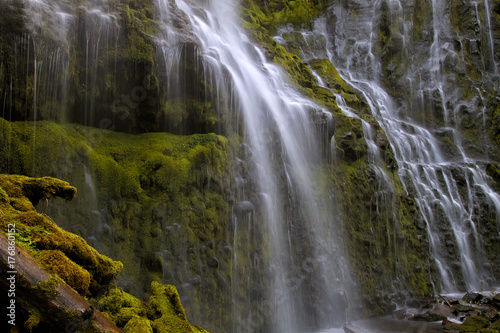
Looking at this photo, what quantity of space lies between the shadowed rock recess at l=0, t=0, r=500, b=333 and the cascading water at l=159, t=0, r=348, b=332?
0.04 metres

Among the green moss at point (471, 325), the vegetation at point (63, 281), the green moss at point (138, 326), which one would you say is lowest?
the green moss at point (471, 325)

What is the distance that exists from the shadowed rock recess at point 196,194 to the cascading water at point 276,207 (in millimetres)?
40

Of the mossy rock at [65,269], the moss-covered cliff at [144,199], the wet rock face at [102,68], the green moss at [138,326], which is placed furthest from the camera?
the wet rock face at [102,68]

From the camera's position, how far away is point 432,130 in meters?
19.1

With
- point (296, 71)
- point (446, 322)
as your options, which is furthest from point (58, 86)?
point (446, 322)

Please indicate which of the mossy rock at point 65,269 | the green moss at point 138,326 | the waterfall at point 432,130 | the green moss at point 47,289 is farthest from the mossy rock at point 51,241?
the waterfall at point 432,130

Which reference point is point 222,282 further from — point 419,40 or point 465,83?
point 419,40

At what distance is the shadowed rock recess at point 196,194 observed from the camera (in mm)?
3984

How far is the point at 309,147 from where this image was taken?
10047mm

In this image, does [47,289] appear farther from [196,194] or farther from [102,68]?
[102,68]
